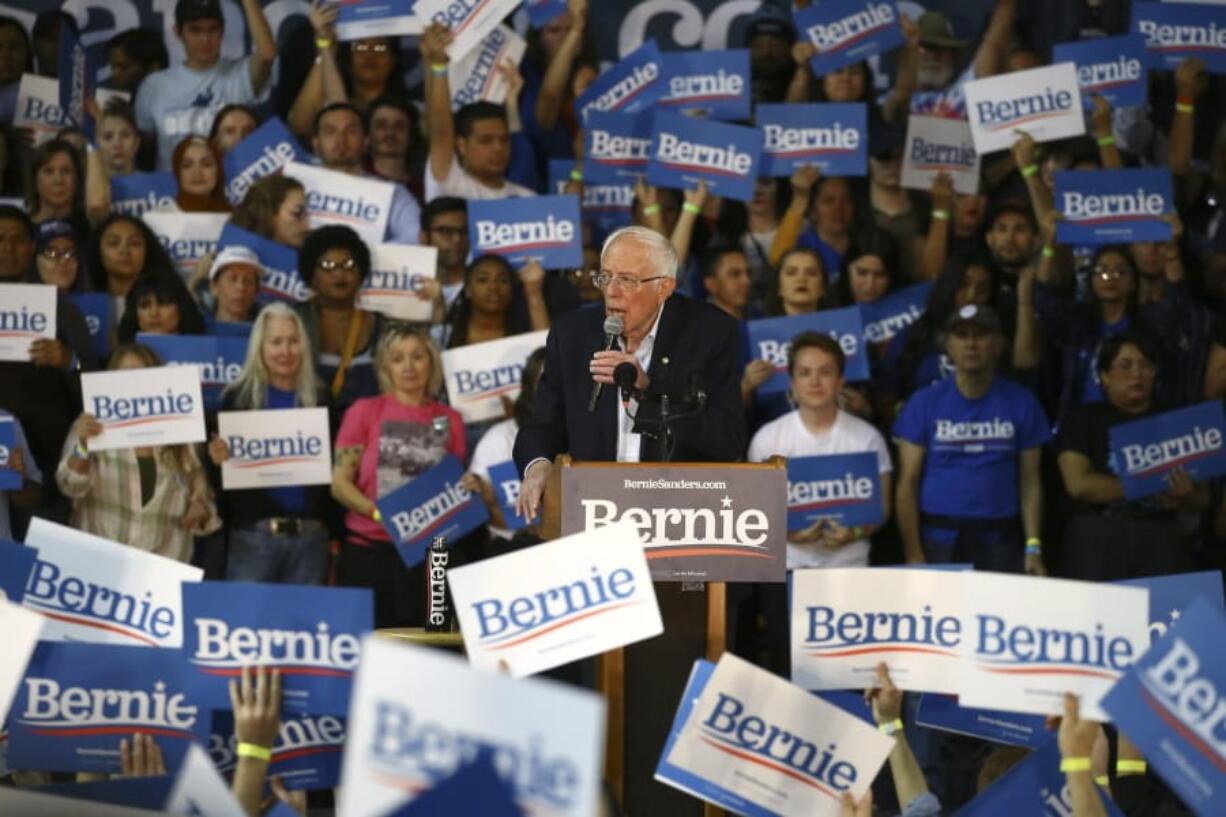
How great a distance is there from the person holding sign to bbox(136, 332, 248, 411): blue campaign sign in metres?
0.19

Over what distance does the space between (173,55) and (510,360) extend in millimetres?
2746

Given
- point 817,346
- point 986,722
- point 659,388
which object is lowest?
point 986,722

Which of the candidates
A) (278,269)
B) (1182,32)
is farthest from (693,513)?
(1182,32)

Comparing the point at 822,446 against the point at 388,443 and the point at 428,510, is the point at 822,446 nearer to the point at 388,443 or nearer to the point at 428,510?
the point at 428,510

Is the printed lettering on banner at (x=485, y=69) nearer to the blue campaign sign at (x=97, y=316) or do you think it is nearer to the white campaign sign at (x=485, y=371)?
the white campaign sign at (x=485, y=371)

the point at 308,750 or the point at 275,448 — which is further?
the point at 275,448

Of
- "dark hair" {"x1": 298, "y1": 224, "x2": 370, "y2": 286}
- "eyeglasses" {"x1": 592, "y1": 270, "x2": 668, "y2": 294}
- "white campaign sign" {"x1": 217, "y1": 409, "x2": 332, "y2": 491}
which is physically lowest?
"white campaign sign" {"x1": 217, "y1": 409, "x2": 332, "y2": 491}

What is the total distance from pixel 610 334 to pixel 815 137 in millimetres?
3823

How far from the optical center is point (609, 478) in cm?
421

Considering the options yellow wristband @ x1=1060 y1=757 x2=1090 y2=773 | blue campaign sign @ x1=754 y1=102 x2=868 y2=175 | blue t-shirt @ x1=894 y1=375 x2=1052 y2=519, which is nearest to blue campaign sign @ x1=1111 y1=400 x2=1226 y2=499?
blue t-shirt @ x1=894 y1=375 x2=1052 y2=519

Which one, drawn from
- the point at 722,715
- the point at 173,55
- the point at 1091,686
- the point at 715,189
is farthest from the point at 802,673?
the point at 173,55

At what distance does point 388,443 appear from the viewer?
7.11m

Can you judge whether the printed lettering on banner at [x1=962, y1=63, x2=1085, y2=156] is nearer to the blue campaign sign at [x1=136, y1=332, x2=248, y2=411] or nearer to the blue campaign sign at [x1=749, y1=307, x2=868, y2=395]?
the blue campaign sign at [x1=749, y1=307, x2=868, y2=395]

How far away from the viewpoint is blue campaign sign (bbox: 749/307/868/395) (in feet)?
24.8
